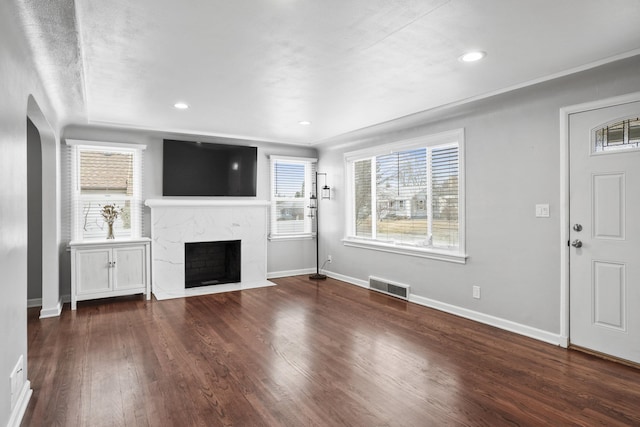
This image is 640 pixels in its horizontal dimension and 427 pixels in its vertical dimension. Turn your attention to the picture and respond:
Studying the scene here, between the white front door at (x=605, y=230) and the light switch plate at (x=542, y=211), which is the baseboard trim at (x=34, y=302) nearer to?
the light switch plate at (x=542, y=211)

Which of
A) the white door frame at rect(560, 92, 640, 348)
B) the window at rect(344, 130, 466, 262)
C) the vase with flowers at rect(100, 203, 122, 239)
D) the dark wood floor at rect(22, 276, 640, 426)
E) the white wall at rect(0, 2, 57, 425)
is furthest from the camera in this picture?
the vase with flowers at rect(100, 203, 122, 239)

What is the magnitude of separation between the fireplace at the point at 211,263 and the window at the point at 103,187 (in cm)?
86

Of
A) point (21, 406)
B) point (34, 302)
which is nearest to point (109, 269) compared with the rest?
point (34, 302)

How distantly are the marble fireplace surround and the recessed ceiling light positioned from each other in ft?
12.8

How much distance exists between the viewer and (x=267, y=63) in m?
2.79

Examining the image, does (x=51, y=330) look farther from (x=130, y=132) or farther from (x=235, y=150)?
(x=235, y=150)

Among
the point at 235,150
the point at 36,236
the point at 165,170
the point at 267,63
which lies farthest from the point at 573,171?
the point at 36,236

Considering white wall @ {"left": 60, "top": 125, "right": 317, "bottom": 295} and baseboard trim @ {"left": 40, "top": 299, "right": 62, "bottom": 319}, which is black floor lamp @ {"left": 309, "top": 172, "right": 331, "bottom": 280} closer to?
white wall @ {"left": 60, "top": 125, "right": 317, "bottom": 295}

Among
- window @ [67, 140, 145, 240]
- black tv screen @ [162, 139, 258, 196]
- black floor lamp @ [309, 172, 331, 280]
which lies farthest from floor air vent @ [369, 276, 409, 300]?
window @ [67, 140, 145, 240]

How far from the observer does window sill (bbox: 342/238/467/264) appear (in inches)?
166

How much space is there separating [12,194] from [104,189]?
10.9 ft

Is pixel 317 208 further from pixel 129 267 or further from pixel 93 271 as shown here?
pixel 93 271

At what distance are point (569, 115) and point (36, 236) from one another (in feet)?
20.2

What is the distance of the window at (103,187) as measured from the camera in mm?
4879
